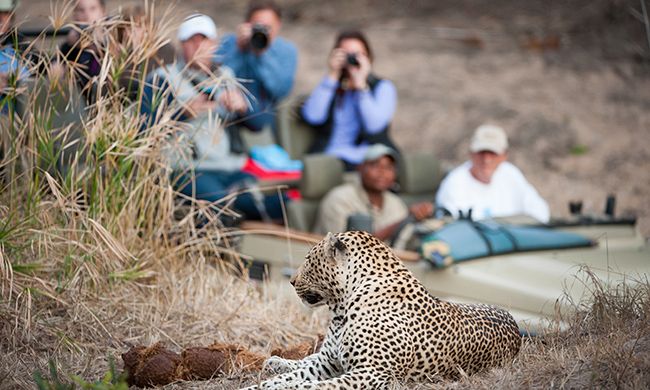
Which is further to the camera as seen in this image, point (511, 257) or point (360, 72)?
point (360, 72)

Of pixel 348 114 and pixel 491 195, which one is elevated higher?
pixel 348 114

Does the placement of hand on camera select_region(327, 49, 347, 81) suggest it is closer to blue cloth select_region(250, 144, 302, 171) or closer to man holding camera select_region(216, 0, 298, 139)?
man holding camera select_region(216, 0, 298, 139)

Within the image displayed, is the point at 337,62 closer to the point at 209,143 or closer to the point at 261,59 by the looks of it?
the point at 261,59

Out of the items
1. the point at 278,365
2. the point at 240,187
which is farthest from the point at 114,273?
the point at 240,187

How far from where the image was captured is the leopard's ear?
4.27 m

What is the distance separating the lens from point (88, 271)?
5547 mm

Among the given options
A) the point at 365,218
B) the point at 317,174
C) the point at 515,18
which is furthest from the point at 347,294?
the point at 515,18

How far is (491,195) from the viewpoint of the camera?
8133mm

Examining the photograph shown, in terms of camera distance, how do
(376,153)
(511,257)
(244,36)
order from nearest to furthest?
(511,257), (376,153), (244,36)

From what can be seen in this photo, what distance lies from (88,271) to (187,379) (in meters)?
1.13

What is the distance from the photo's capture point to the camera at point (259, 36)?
9.09 m

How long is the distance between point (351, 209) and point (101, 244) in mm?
2498

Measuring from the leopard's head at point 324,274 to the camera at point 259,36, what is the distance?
4969mm

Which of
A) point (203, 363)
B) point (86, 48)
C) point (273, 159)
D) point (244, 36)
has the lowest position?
point (203, 363)
